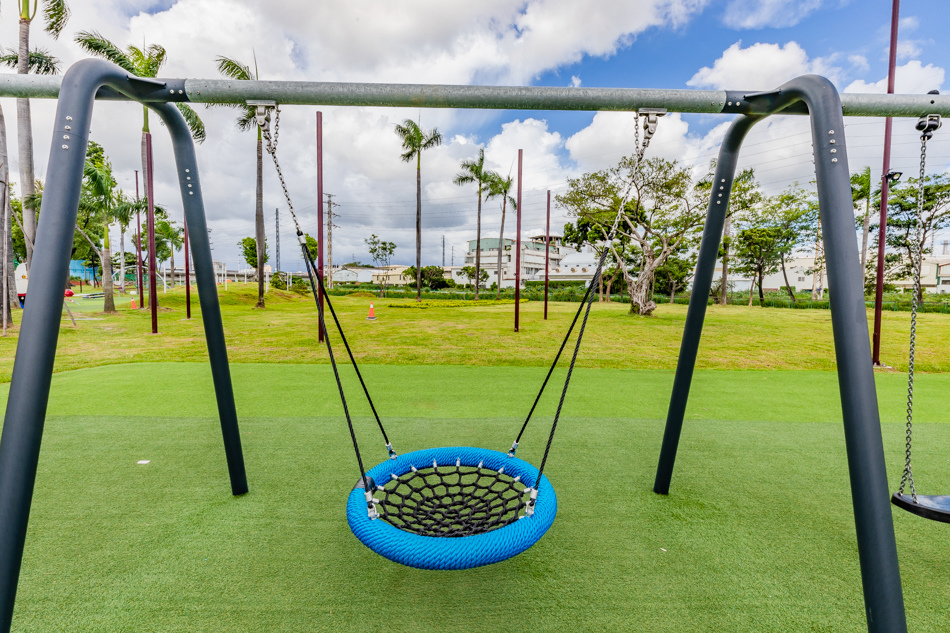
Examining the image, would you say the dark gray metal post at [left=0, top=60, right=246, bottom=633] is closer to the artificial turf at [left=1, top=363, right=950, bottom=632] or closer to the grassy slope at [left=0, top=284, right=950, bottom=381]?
the artificial turf at [left=1, top=363, right=950, bottom=632]

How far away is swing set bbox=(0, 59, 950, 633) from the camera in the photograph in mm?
1172

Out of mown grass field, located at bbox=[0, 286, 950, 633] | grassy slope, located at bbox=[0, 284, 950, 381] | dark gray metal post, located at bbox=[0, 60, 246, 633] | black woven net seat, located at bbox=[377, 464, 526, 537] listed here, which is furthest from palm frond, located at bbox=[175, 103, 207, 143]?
black woven net seat, located at bbox=[377, 464, 526, 537]

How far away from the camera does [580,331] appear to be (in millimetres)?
1511

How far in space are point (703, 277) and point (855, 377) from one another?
1.02 m

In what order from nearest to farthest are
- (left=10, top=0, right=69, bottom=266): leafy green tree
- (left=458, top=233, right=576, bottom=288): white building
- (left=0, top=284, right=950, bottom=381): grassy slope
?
(left=0, top=284, right=950, bottom=381): grassy slope → (left=10, top=0, right=69, bottom=266): leafy green tree → (left=458, top=233, right=576, bottom=288): white building

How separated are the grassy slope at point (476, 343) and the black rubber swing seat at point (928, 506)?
4806 mm

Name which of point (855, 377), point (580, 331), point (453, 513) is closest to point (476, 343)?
point (453, 513)

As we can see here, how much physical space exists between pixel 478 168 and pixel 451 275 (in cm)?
3365

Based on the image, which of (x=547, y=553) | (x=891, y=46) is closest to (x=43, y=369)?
(x=547, y=553)

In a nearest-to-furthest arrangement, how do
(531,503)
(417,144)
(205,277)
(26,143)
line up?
(531,503) → (205,277) → (26,143) → (417,144)

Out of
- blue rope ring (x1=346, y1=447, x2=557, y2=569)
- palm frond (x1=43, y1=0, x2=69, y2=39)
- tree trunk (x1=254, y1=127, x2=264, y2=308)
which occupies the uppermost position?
palm frond (x1=43, y1=0, x2=69, y2=39)

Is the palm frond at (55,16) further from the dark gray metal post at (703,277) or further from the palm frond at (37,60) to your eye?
the dark gray metal post at (703,277)

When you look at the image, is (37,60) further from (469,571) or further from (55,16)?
(469,571)

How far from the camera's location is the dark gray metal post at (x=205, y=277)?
197cm
